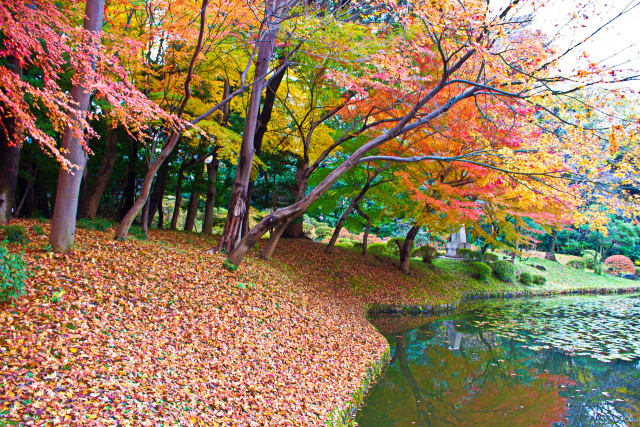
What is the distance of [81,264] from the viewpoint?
5.18 meters

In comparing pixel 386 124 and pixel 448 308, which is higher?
pixel 386 124

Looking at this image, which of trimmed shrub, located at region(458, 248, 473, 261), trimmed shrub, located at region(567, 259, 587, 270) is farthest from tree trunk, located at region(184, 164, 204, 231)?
trimmed shrub, located at region(567, 259, 587, 270)

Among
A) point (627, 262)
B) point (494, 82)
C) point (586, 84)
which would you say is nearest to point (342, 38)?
point (494, 82)

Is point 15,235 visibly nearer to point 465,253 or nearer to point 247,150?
point 247,150

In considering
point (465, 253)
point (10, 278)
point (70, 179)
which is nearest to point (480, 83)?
point (70, 179)

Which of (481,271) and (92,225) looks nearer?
(92,225)

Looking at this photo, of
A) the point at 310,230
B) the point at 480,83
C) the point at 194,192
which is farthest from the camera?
the point at 310,230

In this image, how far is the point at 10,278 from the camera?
3.84 m

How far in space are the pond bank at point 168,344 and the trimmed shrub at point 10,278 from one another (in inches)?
4.4

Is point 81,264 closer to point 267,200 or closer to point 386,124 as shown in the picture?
point 386,124

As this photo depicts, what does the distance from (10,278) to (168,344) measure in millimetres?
1611

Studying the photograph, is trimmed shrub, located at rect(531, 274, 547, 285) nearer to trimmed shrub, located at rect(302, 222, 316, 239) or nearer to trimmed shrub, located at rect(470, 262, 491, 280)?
trimmed shrub, located at rect(470, 262, 491, 280)

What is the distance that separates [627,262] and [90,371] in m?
34.6

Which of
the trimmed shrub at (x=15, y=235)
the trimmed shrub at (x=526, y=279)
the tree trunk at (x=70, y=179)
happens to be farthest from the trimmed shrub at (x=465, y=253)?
the trimmed shrub at (x=15, y=235)
